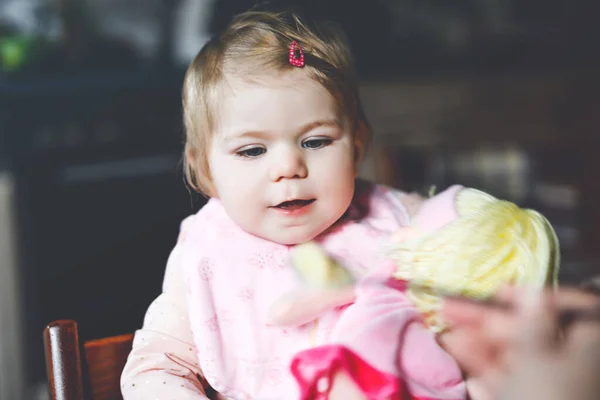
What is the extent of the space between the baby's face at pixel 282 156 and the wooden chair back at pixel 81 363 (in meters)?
0.15

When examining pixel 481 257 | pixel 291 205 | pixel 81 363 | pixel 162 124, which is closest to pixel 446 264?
pixel 481 257

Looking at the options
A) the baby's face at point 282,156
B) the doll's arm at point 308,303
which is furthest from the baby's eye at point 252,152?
the doll's arm at point 308,303

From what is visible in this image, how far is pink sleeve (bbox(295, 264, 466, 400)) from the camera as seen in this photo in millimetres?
391

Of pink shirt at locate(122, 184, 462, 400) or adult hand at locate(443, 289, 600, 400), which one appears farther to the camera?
pink shirt at locate(122, 184, 462, 400)

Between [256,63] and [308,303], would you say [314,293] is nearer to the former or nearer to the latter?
[308,303]

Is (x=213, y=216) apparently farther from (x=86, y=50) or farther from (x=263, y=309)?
(x=86, y=50)

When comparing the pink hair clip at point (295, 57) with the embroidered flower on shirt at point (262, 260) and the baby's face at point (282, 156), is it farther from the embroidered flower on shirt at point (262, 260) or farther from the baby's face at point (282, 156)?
the embroidered flower on shirt at point (262, 260)

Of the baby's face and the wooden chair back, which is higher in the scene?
the baby's face

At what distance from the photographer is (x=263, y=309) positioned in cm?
48

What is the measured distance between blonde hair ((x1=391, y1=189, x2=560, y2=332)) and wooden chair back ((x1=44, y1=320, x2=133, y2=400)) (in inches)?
9.7

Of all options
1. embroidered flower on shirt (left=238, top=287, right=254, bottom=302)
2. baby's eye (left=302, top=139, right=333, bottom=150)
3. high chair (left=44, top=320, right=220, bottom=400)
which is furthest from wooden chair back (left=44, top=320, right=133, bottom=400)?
baby's eye (left=302, top=139, right=333, bottom=150)

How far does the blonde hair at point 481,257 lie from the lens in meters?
0.38

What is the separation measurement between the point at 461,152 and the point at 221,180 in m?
1.46

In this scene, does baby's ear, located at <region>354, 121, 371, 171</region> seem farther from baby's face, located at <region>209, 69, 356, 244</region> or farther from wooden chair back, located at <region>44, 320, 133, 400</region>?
wooden chair back, located at <region>44, 320, 133, 400</region>
